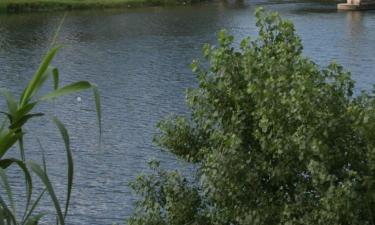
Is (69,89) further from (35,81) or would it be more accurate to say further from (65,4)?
(65,4)

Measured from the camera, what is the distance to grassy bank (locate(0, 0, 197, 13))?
7088 cm

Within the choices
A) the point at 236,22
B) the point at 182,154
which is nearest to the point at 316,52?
the point at 236,22

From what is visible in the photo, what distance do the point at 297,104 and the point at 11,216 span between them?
192 inches

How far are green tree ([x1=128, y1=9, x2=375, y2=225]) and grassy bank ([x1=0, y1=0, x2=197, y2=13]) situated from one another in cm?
6281

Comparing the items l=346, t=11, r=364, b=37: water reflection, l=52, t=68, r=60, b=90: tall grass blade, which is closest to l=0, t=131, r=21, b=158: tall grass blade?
l=52, t=68, r=60, b=90: tall grass blade

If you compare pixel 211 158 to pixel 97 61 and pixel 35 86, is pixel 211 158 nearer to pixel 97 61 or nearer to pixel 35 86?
pixel 35 86

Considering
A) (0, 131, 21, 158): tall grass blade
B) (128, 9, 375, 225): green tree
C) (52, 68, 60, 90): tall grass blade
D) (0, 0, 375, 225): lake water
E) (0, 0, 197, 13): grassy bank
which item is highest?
(52, 68, 60, 90): tall grass blade

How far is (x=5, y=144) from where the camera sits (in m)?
3.57

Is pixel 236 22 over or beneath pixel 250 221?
beneath

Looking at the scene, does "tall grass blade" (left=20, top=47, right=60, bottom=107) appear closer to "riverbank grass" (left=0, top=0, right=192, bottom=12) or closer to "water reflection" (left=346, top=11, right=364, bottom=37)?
"water reflection" (left=346, top=11, right=364, bottom=37)

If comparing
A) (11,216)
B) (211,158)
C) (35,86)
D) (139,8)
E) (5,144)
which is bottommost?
(139,8)

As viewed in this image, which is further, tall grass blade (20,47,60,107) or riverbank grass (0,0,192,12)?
riverbank grass (0,0,192,12)

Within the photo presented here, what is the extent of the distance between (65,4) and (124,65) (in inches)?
1434

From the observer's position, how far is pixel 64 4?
74125mm
